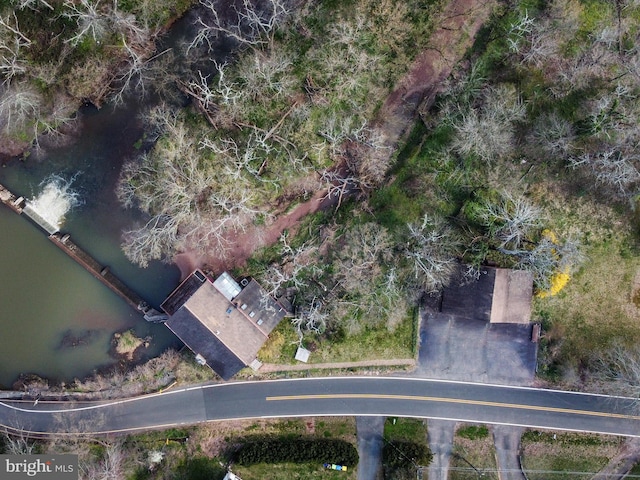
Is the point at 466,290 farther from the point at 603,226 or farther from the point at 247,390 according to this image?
the point at 247,390

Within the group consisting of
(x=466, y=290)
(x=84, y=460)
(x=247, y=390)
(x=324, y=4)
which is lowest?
(x=84, y=460)

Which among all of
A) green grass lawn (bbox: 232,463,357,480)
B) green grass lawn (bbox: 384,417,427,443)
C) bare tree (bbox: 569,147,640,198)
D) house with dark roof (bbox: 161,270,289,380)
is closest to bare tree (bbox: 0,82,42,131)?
house with dark roof (bbox: 161,270,289,380)

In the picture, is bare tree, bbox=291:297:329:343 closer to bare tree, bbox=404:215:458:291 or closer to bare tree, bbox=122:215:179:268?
bare tree, bbox=404:215:458:291

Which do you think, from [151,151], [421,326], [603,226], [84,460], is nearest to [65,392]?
[84,460]

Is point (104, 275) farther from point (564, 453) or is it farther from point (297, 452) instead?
point (564, 453)

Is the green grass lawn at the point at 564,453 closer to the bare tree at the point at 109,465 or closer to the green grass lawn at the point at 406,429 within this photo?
the green grass lawn at the point at 406,429

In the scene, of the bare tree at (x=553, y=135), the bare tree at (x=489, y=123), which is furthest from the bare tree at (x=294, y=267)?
the bare tree at (x=553, y=135)

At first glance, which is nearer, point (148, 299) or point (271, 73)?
point (271, 73)
